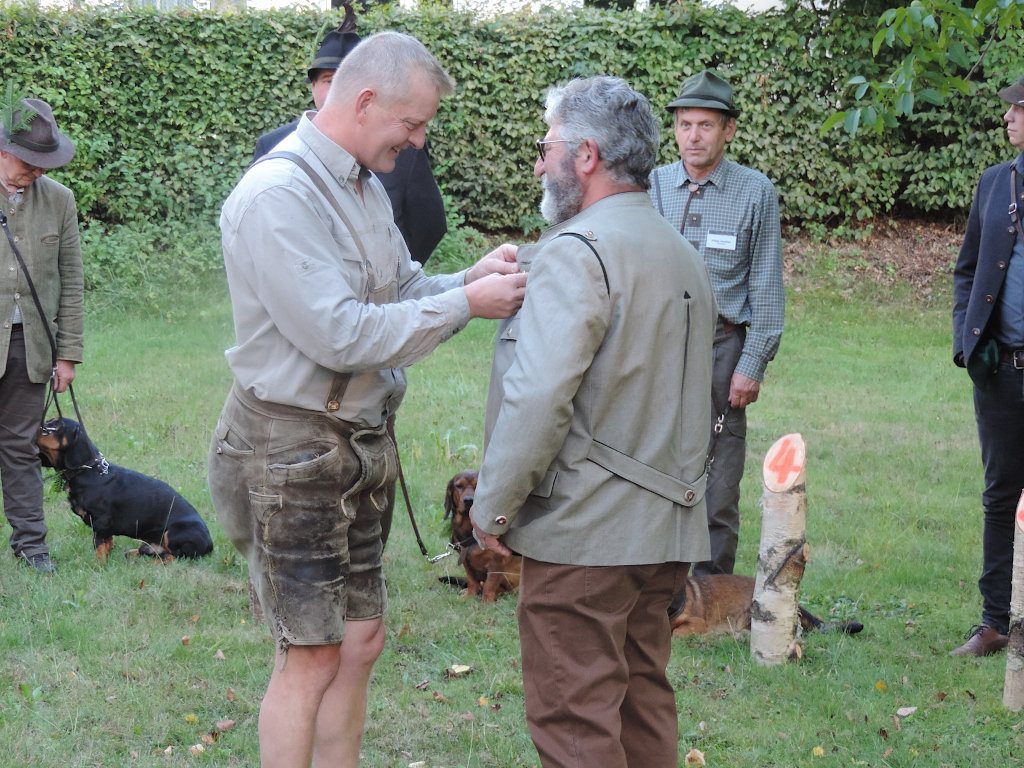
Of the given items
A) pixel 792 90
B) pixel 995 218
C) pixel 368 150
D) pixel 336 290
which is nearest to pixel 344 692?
pixel 336 290

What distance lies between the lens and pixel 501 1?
13.8 metres

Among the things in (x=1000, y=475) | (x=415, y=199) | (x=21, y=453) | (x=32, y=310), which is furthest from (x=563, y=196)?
(x=21, y=453)

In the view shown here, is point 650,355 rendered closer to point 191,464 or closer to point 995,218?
point 995,218

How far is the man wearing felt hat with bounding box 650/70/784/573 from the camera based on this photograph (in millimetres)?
5148

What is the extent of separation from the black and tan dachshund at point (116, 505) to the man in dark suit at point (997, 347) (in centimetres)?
392

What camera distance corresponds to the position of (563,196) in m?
2.98

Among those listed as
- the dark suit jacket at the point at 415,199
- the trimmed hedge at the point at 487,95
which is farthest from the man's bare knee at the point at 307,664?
the trimmed hedge at the point at 487,95

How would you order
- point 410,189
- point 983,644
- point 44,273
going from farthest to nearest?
point 44,273
point 410,189
point 983,644

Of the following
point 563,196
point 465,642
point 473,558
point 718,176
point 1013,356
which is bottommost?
point 465,642

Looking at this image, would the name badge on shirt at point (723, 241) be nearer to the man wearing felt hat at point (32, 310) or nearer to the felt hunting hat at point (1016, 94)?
the felt hunting hat at point (1016, 94)

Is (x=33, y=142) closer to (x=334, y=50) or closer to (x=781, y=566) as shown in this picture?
(x=334, y=50)

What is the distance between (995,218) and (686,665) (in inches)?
90.9

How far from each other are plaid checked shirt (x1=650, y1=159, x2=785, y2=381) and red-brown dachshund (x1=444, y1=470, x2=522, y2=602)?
1494mm

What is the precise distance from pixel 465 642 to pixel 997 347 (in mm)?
2642
